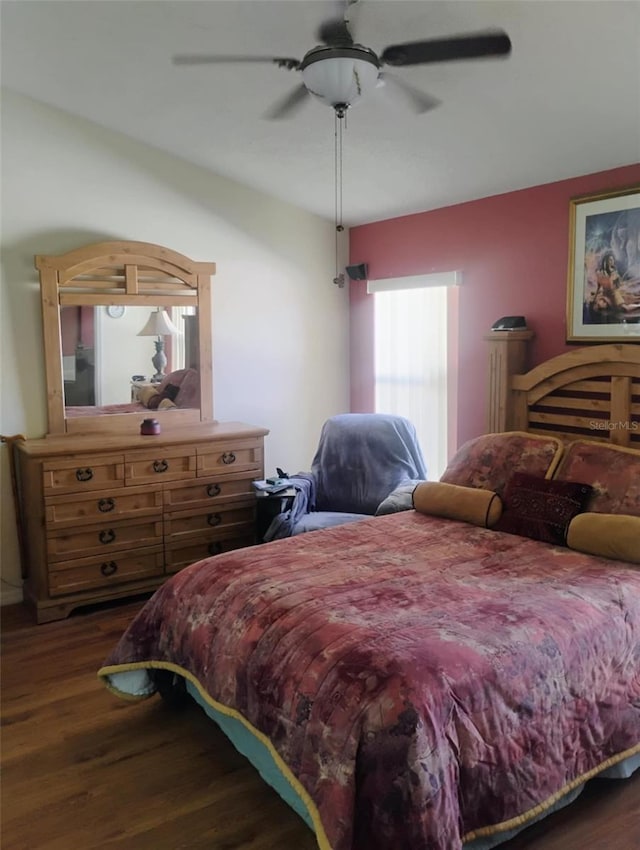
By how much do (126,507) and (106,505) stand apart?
0.11 metres

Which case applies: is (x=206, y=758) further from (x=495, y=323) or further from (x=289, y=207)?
(x=289, y=207)

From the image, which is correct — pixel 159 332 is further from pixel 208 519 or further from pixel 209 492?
pixel 208 519

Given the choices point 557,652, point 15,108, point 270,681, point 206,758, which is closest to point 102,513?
point 206,758

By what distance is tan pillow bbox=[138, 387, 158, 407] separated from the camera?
4145 millimetres

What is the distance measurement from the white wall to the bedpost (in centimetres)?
154

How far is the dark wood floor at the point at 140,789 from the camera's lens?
2049 millimetres

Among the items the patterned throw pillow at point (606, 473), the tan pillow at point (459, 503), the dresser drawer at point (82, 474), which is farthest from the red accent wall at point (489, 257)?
the dresser drawer at point (82, 474)

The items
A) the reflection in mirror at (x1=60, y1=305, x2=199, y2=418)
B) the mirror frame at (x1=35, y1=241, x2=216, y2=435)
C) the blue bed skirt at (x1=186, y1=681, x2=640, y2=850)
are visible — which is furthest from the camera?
the reflection in mirror at (x1=60, y1=305, x2=199, y2=418)

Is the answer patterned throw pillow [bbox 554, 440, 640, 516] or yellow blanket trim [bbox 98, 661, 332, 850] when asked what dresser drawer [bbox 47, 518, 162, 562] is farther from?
patterned throw pillow [bbox 554, 440, 640, 516]

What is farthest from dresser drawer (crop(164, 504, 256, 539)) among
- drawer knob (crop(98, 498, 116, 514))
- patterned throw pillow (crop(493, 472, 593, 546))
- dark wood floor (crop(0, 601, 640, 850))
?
patterned throw pillow (crop(493, 472, 593, 546))

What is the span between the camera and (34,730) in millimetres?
2621

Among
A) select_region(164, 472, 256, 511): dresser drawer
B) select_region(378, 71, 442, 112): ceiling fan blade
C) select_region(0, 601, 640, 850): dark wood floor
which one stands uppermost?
select_region(378, 71, 442, 112): ceiling fan blade

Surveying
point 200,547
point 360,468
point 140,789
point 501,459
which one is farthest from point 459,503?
point 140,789

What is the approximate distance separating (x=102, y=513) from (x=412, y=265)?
2470 millimetres
